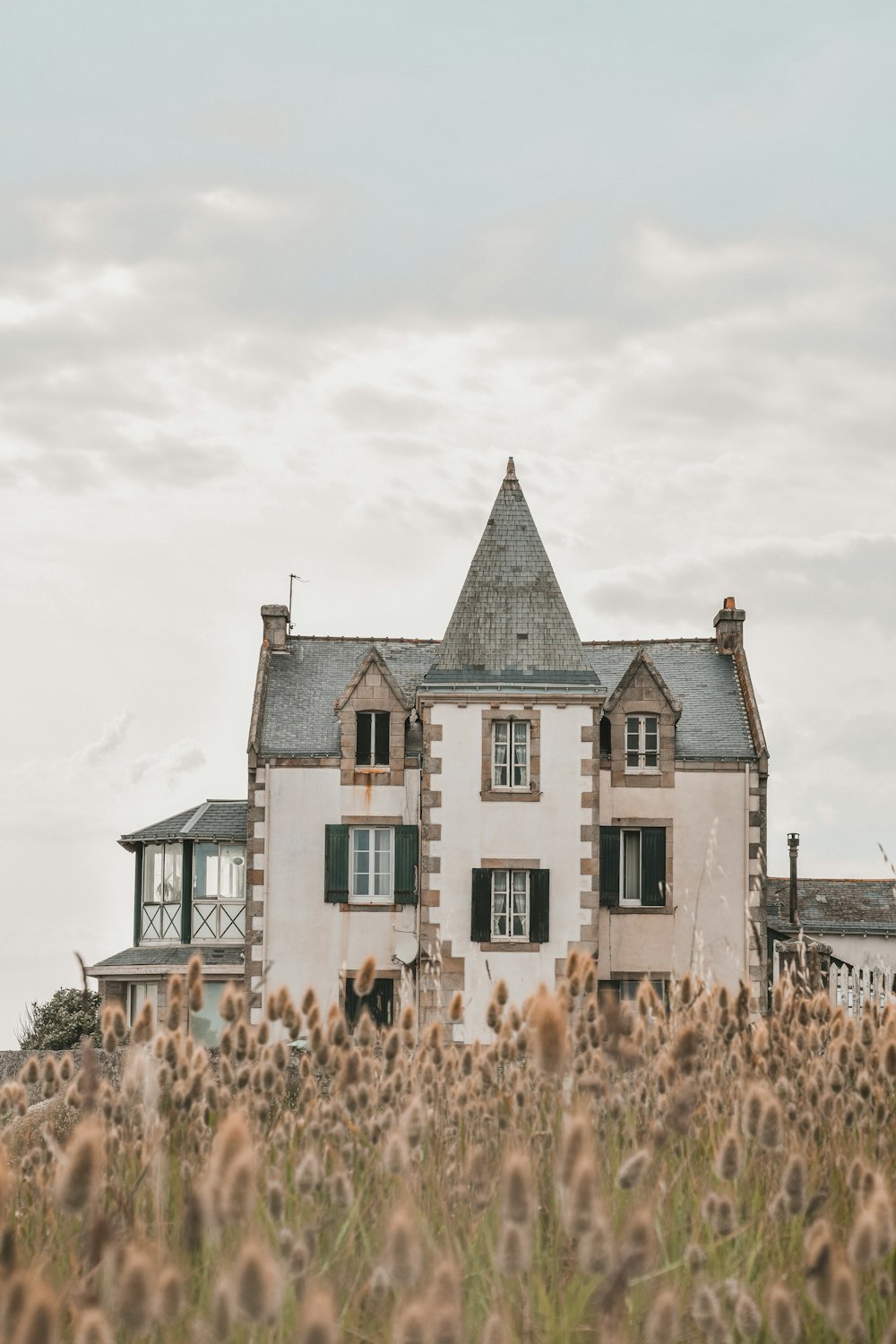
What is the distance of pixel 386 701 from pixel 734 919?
8691mm

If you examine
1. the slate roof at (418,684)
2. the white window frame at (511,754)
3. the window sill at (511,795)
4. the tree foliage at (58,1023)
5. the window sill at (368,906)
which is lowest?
the tree foliage at (58,1023)

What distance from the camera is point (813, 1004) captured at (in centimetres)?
650

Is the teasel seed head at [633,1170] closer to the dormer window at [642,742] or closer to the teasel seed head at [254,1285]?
the teasel seed head at [254,1285]

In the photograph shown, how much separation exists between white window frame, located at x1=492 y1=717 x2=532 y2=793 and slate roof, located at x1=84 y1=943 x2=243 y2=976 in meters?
7.99

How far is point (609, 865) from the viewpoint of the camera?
107 ft

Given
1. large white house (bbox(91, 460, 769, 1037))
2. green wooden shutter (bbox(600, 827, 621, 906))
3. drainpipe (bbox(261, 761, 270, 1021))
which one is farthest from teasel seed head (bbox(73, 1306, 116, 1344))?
green wooden shutter (bbox(600, 827, 621, 906))

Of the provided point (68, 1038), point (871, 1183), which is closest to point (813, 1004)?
point (871, 1183)

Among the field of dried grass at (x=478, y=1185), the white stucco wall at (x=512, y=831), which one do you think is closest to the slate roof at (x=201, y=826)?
the white stucco wall at (x=512, y=831)

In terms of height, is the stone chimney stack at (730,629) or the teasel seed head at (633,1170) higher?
the stone chimney stack at (730,629)

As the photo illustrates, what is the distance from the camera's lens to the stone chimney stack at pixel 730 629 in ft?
117

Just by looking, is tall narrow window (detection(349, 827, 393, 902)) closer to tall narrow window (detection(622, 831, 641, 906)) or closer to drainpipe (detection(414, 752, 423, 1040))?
drainpipe (detection(414, 752, 423, 1040))

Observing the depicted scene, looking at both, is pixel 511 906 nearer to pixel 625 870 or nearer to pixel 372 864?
pixel 625 870

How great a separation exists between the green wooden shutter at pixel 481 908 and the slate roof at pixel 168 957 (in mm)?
6662

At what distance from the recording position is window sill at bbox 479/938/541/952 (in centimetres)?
3086
